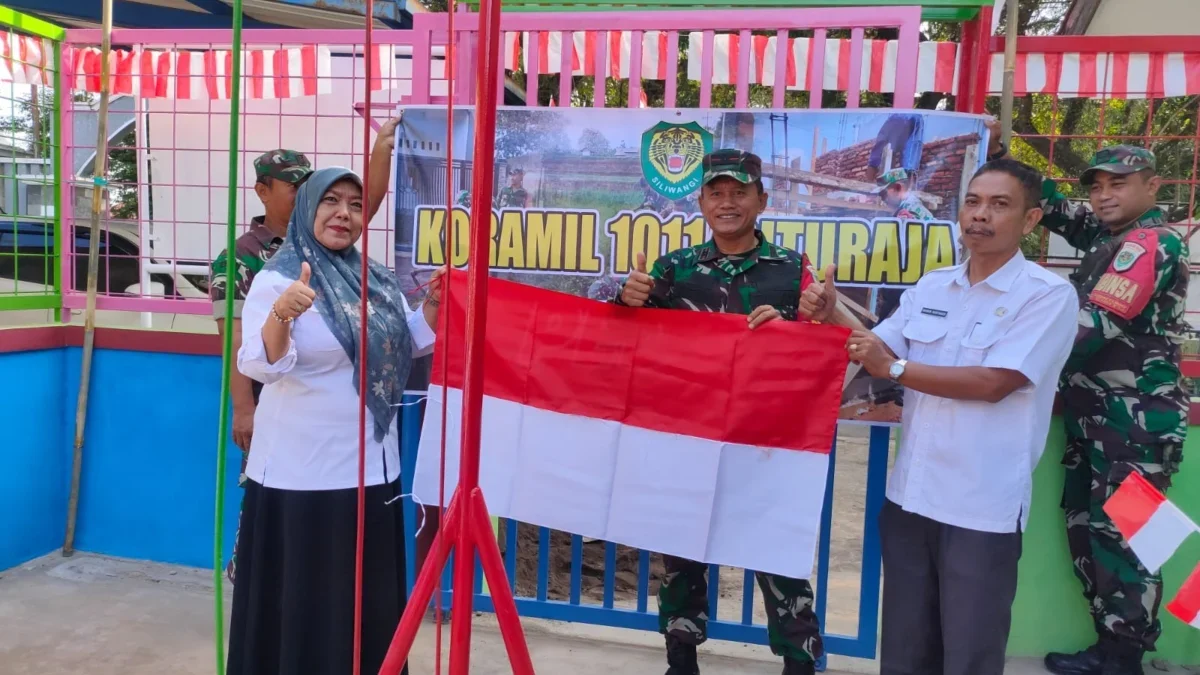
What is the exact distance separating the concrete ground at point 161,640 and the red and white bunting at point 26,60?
2288mm

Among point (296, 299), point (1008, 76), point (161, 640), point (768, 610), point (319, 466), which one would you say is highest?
point (1008, 76)

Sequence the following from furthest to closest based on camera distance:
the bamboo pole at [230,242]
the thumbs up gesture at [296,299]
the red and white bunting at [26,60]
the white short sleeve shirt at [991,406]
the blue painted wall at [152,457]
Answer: the blue painted wall at [152,457] → the red and white bunting at [26,60] → the white short sleeve shirt at [991,406] → the thumbs up gesture at [296,299] → the bamboo pole at [230,242]

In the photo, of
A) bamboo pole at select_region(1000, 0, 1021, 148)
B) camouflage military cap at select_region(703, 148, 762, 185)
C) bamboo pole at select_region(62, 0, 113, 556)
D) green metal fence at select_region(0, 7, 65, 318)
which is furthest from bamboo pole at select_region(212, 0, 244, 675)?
green metal fence at select_region(0, 7, 65, 318)

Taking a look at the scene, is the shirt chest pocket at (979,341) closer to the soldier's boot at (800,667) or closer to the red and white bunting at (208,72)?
the soldier's boot at (800,667)

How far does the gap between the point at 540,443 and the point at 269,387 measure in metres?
0.90

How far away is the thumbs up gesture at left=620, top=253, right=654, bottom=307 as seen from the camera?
251cm

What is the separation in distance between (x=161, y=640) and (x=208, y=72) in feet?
8.54

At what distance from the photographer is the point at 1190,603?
1.97 m

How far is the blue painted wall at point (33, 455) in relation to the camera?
3773 millimetres

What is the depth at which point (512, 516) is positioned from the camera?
113 inches

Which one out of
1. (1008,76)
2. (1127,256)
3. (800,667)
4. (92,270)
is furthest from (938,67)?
(92,270)

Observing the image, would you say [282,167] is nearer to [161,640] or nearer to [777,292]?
[777,292]

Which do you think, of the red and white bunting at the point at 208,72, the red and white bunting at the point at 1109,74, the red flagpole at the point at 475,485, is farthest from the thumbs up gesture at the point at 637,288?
the red and white bunting at the point at 208,72

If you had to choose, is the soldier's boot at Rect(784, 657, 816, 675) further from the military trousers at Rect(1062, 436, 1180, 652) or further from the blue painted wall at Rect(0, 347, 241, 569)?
the blue painted wall at Rect(0, 347, 241, 569)
